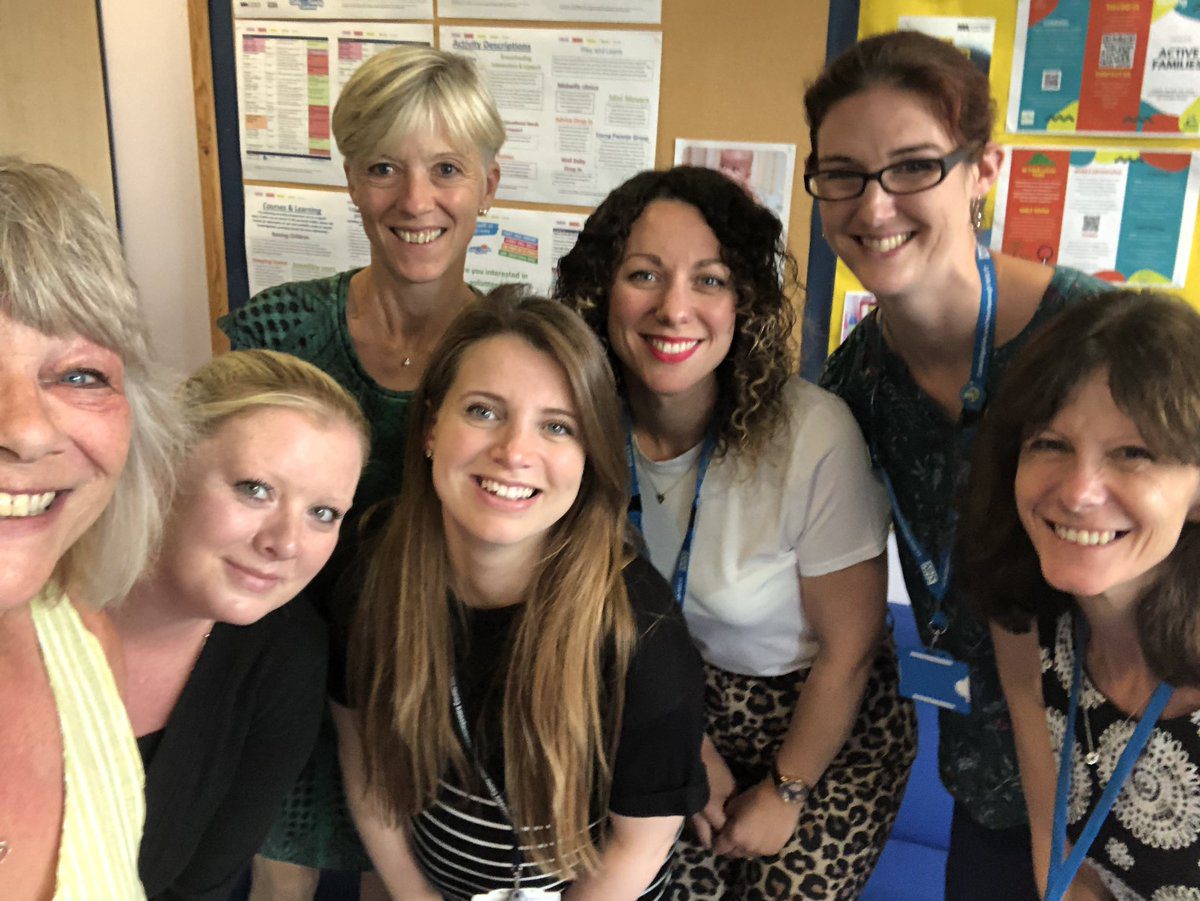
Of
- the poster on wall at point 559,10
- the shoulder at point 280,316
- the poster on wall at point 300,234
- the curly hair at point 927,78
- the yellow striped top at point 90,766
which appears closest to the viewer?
the yellow striped top at point 90,766

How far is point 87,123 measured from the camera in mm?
2902

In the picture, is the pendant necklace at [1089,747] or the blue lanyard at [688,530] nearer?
the pendant necklace at [1089,747]

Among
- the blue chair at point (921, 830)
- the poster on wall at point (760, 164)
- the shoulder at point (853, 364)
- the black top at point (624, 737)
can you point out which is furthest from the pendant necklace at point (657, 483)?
the poster on wall at point (760, 164)

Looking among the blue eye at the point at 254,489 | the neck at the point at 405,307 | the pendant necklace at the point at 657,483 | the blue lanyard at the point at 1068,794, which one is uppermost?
the neck at the point at 405,307

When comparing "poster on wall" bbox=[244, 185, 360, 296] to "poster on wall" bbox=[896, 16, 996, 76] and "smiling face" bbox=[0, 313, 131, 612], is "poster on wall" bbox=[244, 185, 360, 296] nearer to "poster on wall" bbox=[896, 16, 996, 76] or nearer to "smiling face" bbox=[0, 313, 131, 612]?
"poster on wall" bbox=[896, 16, 996, 76]

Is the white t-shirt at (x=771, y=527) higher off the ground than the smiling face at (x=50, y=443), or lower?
lower

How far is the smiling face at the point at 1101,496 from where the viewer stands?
1147mm

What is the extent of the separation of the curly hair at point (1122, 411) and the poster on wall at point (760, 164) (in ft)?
4.30

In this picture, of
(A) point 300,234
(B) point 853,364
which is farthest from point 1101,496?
(A) point 300,234

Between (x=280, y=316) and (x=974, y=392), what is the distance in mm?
1328

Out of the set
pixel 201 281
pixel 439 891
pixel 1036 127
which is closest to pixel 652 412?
pixel 439 891

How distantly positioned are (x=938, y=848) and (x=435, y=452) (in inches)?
69.0

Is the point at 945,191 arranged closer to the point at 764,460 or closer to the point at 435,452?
the point at 764,460

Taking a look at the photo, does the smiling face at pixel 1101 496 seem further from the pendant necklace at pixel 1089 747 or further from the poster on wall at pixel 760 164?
the poster on wall at pixel 760 164
